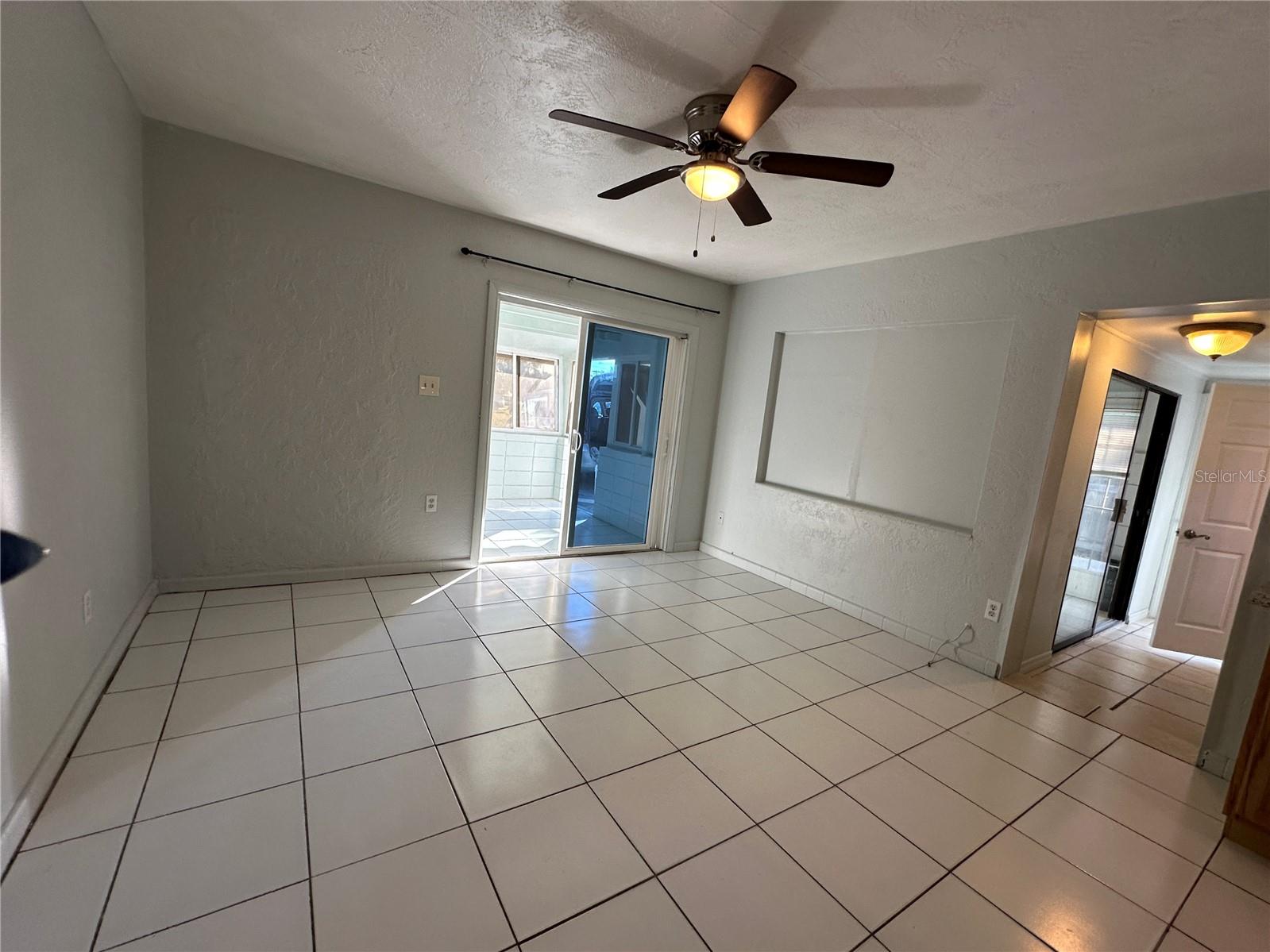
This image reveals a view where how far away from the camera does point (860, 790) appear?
1822 mm

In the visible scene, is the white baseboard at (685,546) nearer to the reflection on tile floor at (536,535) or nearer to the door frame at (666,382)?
the door frame at (666,382)

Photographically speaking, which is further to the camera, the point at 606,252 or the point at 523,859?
the point at 606,252

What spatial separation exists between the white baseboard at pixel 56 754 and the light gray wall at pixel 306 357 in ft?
2.76

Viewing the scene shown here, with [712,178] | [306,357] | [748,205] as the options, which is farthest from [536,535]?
[712,178]

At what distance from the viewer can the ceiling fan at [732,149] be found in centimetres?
156

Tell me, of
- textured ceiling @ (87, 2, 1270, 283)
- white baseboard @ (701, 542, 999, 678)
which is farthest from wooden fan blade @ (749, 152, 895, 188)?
white baseboard @ (701, 542, 999, 678)

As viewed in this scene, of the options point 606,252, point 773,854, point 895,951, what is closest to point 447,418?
point 606,252

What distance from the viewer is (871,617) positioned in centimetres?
341

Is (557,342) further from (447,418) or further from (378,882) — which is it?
(378,882)

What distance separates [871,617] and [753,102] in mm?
3073

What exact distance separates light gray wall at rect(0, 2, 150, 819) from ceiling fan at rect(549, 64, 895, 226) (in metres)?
1.49

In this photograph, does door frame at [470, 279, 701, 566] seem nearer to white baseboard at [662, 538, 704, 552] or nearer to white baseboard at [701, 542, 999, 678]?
white baseboard at [662, 538, 704, 552]

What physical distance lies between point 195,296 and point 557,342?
3687 millimetres

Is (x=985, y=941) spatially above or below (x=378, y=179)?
below
